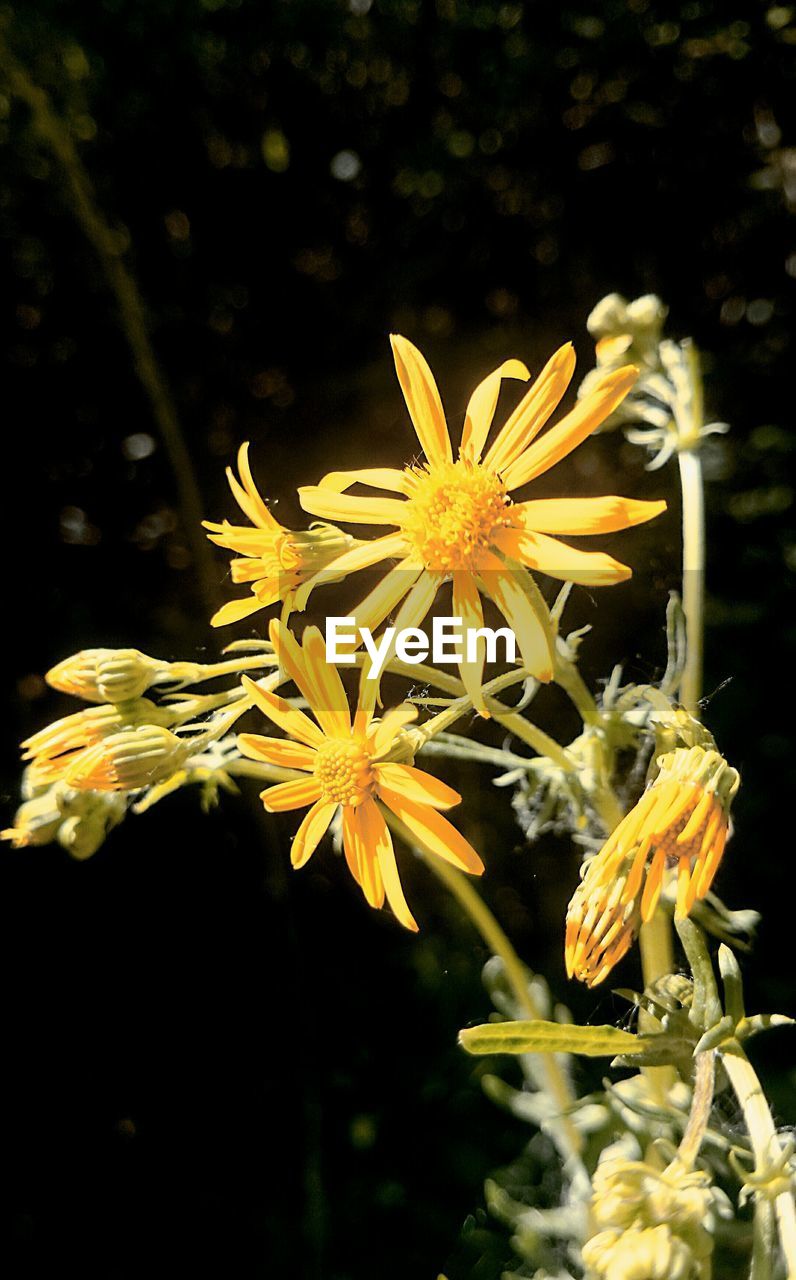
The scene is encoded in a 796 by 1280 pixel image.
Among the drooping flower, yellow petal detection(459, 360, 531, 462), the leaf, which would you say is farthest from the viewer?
the drooping flower

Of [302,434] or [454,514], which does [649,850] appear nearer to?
[454,514]

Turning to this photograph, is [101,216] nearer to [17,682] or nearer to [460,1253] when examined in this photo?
[17,682]

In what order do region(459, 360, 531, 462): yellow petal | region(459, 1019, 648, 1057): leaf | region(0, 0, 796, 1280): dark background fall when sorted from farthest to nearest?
region(0, 0, 796, 1280): dark background → region(459, 360, 531, 462): yellow petal → region(459, 1019, 648, 1057): leaf

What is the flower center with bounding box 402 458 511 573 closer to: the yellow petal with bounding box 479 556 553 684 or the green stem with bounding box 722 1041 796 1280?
the yellow petal with bounding box 479 556 553 684

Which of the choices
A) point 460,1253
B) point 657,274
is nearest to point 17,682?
point 460,1253

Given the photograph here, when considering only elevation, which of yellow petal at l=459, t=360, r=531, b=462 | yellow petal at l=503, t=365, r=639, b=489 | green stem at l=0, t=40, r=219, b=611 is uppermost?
green stem at l=0, t=40, r=219, b=611

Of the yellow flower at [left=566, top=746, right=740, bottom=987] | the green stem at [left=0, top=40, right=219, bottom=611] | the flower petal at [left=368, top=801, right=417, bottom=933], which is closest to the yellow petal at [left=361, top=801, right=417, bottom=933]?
the flower petal at [left=368, top=801, right=417, bottom=933]

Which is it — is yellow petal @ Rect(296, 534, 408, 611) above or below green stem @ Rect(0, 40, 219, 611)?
below

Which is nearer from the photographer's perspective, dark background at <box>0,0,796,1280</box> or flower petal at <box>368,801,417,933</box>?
flower petal at <box>368,801,417,933</box>
